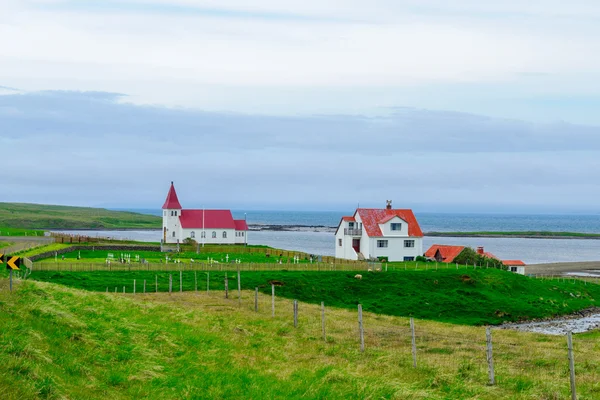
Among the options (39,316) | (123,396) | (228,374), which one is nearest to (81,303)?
(39,316)

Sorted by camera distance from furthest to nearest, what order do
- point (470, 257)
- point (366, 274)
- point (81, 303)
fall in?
point (470, 257) → point (366, 274) → point (81, 303)

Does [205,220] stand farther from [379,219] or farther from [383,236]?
[383,236]

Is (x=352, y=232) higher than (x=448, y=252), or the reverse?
(x=352, y=232)

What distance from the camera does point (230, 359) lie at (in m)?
20.9

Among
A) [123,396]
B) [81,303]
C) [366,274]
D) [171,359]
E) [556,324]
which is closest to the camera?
[123,396]

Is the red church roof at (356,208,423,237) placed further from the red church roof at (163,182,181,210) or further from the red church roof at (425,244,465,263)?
the red church roof at (163,182,181,210)

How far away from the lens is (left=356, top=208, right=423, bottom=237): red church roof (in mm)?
80812

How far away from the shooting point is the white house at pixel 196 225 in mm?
105125

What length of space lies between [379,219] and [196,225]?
34.1m

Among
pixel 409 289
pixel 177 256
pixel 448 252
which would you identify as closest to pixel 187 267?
pixel 177 256

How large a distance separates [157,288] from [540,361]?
110ft

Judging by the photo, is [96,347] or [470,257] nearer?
[96,347]

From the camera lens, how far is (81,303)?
2823cm

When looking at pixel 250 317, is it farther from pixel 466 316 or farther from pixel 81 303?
pixel 466 316
